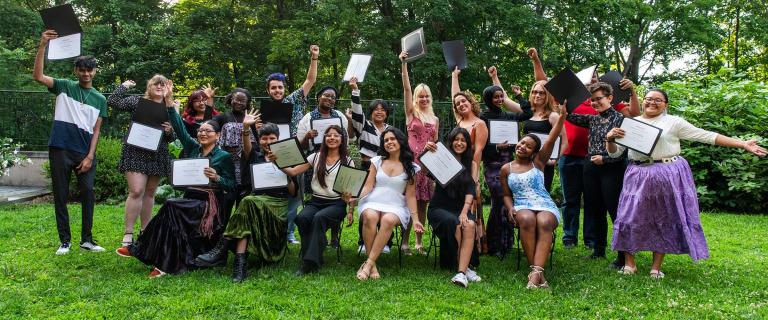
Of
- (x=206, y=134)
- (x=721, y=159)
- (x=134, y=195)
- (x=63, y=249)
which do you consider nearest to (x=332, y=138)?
(x=206, y=134)

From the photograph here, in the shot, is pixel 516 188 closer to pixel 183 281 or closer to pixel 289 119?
pixel 289 119

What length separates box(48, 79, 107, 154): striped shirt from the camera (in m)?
5.09

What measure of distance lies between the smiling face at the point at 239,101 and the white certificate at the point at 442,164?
2051 mm

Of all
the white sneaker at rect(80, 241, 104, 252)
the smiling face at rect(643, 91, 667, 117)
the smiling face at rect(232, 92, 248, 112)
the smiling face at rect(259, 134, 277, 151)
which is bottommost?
the white sneaker at rect(80, 241, 104, 252)

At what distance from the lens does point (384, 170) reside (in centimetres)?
500

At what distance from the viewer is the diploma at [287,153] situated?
15.5 ft

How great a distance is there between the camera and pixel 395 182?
16.1ft

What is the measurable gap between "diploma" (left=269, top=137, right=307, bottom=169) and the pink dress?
1291 mm

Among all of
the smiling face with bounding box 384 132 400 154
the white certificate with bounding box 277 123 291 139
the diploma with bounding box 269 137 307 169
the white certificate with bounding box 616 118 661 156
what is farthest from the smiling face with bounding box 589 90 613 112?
the white certificate with bounding box 277 123 291 139

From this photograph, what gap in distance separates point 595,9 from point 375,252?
1347cm

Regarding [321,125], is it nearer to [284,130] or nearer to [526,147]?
[284,130]

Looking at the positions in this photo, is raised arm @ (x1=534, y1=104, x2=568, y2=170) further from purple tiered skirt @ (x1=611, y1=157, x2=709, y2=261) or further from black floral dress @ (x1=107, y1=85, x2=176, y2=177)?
black floral dress @ (x1=107, y1=85, x2=176, y2=177)

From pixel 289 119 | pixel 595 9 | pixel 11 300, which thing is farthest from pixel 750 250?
pixel 595 9

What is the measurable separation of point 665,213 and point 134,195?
5131 millimetres
